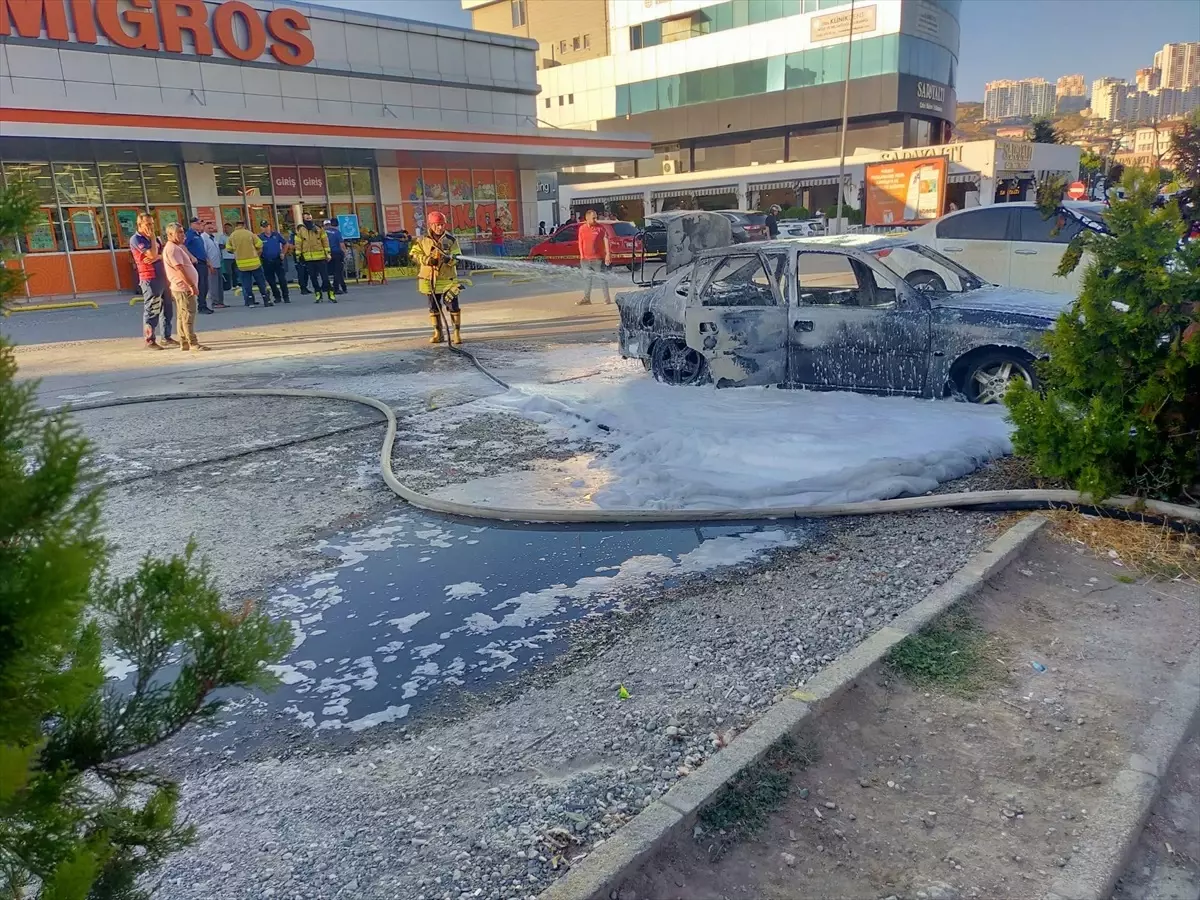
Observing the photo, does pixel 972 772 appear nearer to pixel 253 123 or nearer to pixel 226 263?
pixel 226 263

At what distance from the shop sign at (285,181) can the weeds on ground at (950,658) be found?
2737 centimetres

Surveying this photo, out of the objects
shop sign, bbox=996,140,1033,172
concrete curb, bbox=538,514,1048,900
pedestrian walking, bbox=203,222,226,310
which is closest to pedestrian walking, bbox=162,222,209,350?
pedestrian walking, bbox=203,222,226,310

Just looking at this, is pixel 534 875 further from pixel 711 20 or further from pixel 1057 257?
pixel 711 20

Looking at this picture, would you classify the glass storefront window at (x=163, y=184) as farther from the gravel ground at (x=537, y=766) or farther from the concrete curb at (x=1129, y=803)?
the concrete curb at (x=1129, y=803)

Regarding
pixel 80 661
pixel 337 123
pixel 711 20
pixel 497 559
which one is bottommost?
pixel 497 559

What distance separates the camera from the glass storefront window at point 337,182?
93.2 ft

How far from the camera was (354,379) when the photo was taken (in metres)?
11.0

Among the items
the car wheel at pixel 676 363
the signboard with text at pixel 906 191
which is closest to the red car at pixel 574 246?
the signboard with text at pixel 906 191

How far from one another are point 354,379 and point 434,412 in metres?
2.50

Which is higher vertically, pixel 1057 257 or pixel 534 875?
pixel 1057 257

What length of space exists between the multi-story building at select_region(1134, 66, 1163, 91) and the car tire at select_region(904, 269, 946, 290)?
399 feet

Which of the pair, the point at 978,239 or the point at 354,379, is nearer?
the point at 354,379

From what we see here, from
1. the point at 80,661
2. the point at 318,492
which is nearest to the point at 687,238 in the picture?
the point at 318,492

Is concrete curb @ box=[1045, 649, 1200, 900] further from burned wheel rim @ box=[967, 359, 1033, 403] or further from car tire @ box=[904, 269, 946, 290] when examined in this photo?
car tire @ box=[904, 269, 946, 290]
